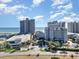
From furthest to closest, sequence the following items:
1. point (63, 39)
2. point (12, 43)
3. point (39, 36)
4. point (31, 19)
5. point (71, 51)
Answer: point (31, 19), point (39, 36), point (63, 39), point (12, 43), point (71, 51)

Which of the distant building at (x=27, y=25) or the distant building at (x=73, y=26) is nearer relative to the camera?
the distant building at (x=73, y=26)

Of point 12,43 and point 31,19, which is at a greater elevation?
point 31,19

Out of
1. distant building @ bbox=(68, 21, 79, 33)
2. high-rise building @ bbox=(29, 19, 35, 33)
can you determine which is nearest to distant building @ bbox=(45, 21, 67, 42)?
distant building @ bbox=(68, 21, 79, 33)

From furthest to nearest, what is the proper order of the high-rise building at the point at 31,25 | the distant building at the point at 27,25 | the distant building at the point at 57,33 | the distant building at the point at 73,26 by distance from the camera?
1. the high-rise building at the point at 31,25
2. the distant building at the point at 27,25
3. the distant building at the point at 73,26
4. the distant building at the point at 57,33

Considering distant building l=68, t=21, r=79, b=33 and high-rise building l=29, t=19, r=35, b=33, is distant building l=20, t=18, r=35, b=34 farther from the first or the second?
distant building l=68, t=21, r=79, b=33

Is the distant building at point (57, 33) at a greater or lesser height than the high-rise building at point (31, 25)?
lesser

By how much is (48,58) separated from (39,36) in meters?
8.67

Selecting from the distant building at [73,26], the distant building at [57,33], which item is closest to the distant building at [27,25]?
the distant building at [73,26]

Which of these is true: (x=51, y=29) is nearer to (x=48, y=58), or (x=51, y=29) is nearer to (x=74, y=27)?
(x=74, y=27)

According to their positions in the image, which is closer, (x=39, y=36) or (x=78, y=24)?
(x=39, y=36)

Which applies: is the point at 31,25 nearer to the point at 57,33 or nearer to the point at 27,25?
the point at 27,25

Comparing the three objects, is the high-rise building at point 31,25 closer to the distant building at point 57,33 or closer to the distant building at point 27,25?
the distant building at point 27,25

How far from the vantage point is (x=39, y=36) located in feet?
57.1

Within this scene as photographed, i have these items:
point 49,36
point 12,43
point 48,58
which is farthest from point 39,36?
point 48,58
